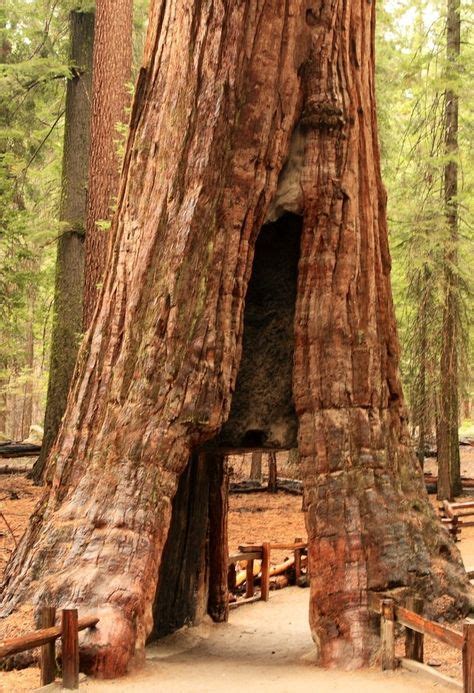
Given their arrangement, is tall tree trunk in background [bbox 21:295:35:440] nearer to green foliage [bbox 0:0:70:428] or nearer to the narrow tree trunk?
green foliage [bbox 0:0:70:428]

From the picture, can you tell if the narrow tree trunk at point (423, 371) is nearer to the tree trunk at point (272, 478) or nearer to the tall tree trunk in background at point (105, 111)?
the tree trunk at point (272, 478)

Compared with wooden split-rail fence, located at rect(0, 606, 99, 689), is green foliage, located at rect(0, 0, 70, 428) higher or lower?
higher

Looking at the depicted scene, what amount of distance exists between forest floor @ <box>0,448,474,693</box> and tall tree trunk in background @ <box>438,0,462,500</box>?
2.62 metres

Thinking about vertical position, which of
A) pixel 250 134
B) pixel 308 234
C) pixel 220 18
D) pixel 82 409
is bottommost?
pixel 82 409

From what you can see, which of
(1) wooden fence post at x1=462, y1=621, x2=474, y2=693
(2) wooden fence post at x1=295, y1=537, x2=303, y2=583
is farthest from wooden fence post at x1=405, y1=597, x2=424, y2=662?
(2) wooden fence post at x1=295, y1=537, x2=303, y2=583

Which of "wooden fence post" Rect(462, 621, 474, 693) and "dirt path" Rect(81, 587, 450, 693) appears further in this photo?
"dirt path" Rect(81, 587, 450, 693)

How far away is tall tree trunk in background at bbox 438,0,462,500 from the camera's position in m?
17.7

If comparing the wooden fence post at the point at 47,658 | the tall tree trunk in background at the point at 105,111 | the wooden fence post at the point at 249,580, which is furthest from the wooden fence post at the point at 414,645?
the tall tree trunk in background at the point at 105,111

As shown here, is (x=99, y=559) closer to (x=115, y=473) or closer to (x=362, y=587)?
(x=115, y=473)

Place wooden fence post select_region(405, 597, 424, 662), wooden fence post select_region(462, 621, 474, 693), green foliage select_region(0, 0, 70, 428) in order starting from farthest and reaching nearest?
green foliage select_region(0, 0, 70, 428) < wooden fence post select_region(405, 597, 424, 662) < wooden fence post select_region(462, 621, 474, 693)

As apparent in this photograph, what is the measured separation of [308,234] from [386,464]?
7.88 ft

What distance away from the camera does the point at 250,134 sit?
805 centimetres

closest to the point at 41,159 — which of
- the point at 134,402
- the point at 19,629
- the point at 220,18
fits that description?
the point at 220,18

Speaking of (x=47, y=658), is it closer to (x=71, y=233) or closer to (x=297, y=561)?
(x=297, y=561)
